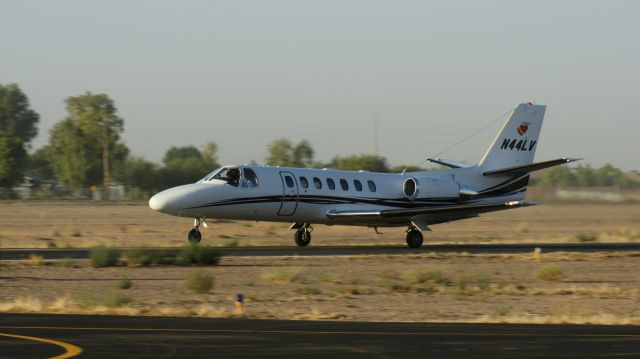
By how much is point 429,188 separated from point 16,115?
120 m

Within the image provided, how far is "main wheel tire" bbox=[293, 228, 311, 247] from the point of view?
1401 inches

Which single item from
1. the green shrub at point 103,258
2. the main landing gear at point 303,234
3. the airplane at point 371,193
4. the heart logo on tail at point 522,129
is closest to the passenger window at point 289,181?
the airplane at point 371,193

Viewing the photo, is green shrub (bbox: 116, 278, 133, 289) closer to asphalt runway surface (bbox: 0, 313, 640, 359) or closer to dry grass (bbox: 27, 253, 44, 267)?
dry grass (bbox: 27, 253, 44, 267)

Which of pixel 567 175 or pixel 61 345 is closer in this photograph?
pixel 61 345

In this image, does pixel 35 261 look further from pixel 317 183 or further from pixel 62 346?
pixel 62 346

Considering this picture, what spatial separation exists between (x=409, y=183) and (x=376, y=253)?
520 cm

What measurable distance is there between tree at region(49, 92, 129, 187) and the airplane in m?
76.9

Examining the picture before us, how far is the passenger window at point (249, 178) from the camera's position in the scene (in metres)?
32.8

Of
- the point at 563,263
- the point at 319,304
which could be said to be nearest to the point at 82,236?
the point at 563,263

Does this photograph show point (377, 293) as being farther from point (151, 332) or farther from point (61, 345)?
point (61, 345)

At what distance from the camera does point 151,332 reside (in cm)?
1510

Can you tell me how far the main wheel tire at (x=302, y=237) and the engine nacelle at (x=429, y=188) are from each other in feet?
12.3

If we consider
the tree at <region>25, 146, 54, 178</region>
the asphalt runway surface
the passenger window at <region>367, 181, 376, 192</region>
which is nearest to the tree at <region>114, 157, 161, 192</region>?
the tree at <region>25, 146, 54, 178</region>

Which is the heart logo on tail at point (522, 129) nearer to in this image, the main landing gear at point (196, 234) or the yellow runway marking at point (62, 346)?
the main landing gear at point (196, 234)
